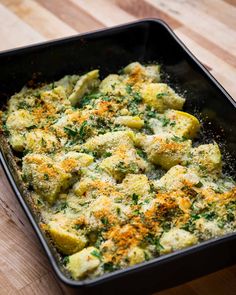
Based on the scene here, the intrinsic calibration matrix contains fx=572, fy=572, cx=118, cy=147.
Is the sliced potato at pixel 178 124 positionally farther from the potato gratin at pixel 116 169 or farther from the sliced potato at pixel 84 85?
the sliced potato at pixel 84 85

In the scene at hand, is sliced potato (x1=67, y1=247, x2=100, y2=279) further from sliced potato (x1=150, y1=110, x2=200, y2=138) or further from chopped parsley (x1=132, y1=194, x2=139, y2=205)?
sliced potato (x1=150, y1=110, x2=200, y2=138)

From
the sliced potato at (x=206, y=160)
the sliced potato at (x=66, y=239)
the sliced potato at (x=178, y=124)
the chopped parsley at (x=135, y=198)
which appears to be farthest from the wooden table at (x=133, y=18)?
the sliced potato at (x=66, y=239)

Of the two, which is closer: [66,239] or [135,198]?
[66,239]

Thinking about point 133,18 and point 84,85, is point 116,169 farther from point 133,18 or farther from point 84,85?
point 133,18

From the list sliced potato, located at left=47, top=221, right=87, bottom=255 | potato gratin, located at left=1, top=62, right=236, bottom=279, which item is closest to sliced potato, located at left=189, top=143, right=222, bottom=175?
potato gratin, located at left=1, top=62, right=236, bottom=279

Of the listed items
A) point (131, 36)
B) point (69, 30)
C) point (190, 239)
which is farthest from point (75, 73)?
point (190, 239)

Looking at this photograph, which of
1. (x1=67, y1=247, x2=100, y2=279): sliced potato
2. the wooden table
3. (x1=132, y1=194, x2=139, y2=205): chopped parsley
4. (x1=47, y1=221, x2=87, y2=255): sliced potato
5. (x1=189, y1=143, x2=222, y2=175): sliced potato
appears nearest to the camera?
(x1=67, y1=247, x2=100, y2=279): sliced potato

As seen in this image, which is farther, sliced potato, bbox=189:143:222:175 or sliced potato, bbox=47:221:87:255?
sliced potato, bbox=189:143:222:175

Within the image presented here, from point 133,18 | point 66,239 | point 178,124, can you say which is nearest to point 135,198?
point 66,239

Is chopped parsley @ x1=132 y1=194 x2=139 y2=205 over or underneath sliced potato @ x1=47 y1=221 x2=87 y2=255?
over
